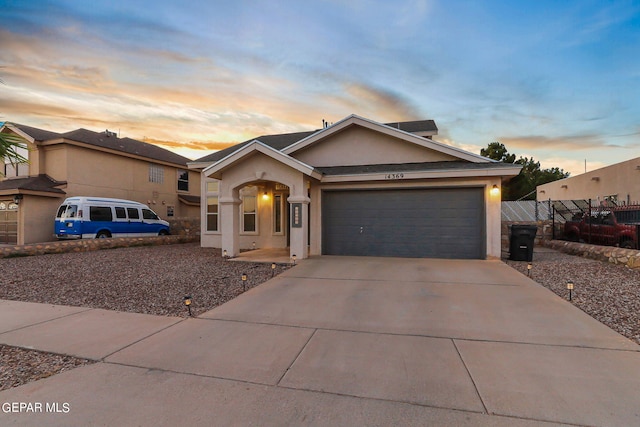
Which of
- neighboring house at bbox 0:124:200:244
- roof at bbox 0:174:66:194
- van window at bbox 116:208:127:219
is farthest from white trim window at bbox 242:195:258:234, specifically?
roof at bbox 0:174:66:194

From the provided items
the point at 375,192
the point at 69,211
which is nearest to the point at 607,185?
the point at 375,192

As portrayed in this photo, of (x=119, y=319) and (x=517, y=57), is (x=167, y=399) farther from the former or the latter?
(x=517, y=57)

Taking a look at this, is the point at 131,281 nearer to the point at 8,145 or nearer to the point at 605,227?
the point at 8,145

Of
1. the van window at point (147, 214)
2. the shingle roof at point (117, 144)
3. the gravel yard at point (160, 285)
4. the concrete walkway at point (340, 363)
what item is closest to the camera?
the concrete walkway at point (340, 363)

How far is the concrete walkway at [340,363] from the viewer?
8.27 ft

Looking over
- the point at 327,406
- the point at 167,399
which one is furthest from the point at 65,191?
the point at 327,406

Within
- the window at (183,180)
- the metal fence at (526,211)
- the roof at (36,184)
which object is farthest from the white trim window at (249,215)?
the metal fence at (526,211)

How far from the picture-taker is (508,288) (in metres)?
6.45

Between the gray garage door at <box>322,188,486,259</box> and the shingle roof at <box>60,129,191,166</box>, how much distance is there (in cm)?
1580

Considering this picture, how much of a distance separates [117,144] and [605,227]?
27.0 metres

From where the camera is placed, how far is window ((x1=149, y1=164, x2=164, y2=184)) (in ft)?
69.4

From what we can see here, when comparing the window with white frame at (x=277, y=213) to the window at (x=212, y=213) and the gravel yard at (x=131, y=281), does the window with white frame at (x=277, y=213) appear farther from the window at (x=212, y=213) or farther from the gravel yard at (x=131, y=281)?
the gravel yard at (x=131, y=281)

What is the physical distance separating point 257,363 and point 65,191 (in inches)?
758

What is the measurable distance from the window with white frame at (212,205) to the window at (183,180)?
10.4 meters
